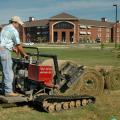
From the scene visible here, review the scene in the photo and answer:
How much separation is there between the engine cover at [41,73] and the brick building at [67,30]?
5972 inches

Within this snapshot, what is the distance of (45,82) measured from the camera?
10273mm

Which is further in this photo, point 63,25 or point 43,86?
point 63,25

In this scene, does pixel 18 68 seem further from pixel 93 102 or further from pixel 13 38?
pixel 93 102

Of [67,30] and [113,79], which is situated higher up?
[67,30]

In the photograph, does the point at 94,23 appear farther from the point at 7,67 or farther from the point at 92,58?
the point at 7,67

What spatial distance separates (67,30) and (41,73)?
161 metres

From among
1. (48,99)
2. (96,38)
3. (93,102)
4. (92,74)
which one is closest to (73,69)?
(92,74)

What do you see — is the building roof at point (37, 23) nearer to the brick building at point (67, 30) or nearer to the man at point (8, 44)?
the brick building at point (67, 30)

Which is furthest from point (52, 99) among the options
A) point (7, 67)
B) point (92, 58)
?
point (92, 58)

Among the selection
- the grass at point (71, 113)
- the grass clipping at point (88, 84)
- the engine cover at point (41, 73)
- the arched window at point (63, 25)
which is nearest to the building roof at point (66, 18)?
the arched window at point (63, 25)

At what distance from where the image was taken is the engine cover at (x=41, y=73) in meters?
10.0

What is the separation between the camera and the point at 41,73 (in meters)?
10.0

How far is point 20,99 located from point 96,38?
568 ft

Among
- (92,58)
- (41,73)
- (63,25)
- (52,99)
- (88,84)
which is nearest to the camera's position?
(52,99)
